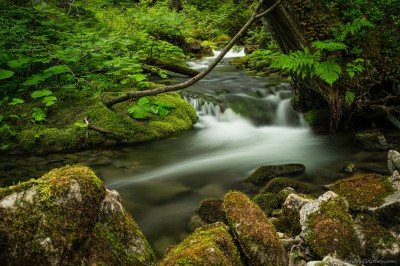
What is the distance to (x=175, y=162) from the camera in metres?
6.16

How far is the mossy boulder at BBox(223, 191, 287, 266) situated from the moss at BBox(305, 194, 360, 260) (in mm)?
323

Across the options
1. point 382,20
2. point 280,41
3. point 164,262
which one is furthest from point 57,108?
point 382,20

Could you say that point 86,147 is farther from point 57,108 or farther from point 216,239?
point 216,239

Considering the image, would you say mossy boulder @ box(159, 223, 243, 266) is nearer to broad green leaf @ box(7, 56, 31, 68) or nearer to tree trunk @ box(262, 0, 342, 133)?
tree trunk @ box(262, 0, 342, 133)

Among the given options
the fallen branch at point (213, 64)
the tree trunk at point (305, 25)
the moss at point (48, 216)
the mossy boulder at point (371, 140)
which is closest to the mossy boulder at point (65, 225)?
the moss at point (48, 216)

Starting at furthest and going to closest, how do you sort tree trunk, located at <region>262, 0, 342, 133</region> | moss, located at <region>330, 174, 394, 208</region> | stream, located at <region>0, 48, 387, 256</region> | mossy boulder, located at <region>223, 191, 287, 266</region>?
tree trunk, located at <region>262, 0, 342, 133</region>
stream, located at <region>0, 48, 387, 256</region>
moss, located at <region>330, 174, 394, 208</region>
mossy boulder, located at <region>223, 191, 287, 266</region>

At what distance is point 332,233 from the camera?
2730mm

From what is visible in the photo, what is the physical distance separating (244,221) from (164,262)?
2.41 ft

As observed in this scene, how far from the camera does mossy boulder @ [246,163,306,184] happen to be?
5.04 metres

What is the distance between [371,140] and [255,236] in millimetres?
4361

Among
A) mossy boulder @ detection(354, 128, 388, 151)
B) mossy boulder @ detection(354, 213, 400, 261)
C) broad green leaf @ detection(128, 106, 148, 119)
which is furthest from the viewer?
broad green leaf @ detection(128, 106, 148, 119)

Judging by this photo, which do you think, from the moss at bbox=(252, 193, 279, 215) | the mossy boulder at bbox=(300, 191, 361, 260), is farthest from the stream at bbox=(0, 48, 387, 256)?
the mossy boulder at bbox=(300, 191, 361, 260)

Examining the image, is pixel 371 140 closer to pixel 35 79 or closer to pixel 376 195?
pixel 376 195

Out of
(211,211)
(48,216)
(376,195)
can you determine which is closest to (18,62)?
(211,211)
